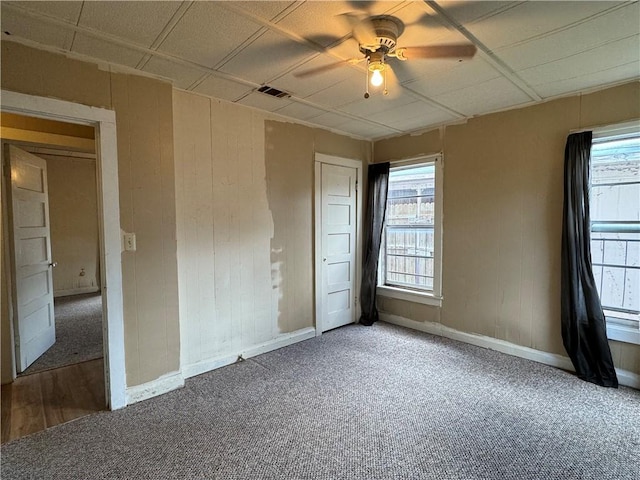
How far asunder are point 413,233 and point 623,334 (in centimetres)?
219

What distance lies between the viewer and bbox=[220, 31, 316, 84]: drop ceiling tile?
2025 mm

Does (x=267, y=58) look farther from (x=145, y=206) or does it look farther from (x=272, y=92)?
(x=145, y=206)

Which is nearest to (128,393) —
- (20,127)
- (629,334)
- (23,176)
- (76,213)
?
(23,176)

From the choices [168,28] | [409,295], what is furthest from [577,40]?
[409,295]

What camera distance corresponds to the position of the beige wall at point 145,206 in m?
2.35

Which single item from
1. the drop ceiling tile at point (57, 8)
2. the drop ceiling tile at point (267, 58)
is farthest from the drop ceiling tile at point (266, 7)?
the drop ceiling tile at point (57, 8)

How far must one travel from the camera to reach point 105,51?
84.6 inches

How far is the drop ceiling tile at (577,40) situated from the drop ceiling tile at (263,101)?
70.7 inches

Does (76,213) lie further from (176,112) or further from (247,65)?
(247,65)

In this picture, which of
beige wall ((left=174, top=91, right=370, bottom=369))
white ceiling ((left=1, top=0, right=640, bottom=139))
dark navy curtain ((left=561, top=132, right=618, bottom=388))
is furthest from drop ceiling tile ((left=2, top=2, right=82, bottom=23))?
dark navy curtain ((left=561, top=132, right=618, bottom=388))

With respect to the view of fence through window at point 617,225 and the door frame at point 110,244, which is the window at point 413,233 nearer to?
the view of fence through window at point 617,225

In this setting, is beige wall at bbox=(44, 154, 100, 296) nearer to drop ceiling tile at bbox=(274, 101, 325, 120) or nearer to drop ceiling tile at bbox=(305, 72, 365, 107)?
drop ceiling tile at bbox=(274, 101, 325, 120)

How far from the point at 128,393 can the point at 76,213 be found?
5.31 m

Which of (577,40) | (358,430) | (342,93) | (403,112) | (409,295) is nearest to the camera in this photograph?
(577,40)
